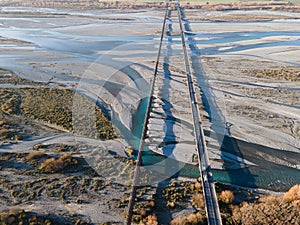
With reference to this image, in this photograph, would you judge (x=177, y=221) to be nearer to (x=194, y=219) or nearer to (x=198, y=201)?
(x=194, y=219)

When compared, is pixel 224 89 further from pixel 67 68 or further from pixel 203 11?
pixel 203 11

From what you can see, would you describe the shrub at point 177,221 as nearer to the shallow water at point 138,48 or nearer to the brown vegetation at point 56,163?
the shallow water at point 138,48

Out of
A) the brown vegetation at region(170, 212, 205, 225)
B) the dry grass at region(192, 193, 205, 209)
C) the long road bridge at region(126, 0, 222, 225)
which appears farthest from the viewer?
the dry grass at region(192, 193, 205, 209)

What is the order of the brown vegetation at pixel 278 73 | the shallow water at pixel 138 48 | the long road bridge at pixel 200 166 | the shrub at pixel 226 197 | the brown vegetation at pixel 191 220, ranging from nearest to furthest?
the brown vegetation at pixel 191 220, the long road bridge at pixel 200 166, the shrub at pixel 226 197, the shallow water at pixel 138 48, the brown vegetation at pixel 278 73

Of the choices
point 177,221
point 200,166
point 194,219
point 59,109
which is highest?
point 59,109

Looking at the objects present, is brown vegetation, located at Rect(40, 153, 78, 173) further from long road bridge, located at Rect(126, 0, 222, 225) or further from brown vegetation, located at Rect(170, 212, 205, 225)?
brown vegetation, located at Rect(170, 212, 205, 225)

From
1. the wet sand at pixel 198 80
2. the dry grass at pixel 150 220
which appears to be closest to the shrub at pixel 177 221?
the dry grass at pixel 150 220

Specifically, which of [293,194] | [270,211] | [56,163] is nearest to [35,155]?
[56,163]

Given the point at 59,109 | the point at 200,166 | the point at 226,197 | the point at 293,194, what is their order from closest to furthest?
the point at 226,197 < the point at 293,194 < the point at 200,166 < the point at 59,109

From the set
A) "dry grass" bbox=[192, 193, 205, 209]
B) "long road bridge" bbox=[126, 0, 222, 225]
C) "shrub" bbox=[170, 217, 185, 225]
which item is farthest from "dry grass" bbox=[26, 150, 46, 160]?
→ "dry grass" bbox=[192, 193, 205, 209]

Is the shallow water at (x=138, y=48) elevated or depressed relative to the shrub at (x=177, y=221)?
elevated

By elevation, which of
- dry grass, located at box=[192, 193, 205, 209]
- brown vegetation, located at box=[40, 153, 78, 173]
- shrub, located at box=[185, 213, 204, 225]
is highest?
brown vegetation, located at box=[40, 153, 78, 173]

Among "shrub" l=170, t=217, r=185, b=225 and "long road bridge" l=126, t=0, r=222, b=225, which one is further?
"long road bridge" l=126, t=0, r=222, b=225

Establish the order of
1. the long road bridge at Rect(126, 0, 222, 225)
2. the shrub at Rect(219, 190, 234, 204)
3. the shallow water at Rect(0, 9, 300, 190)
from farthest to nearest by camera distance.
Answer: the shallow water at Rect(0, 9, 300, 190), the shrub at Rect(219, 190, 234, 204), the long road bridge at Rect(126, 0, 222, 225)
